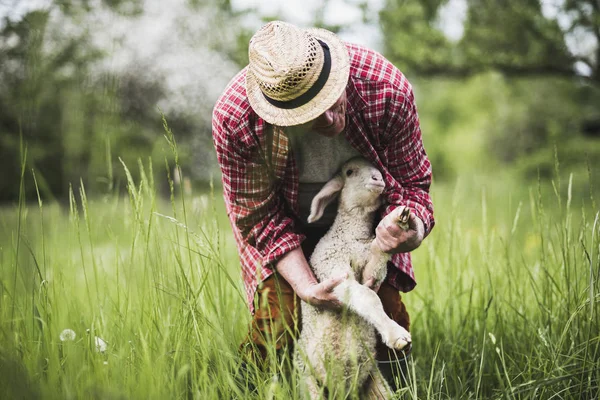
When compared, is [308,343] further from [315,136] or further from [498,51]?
[498,51]

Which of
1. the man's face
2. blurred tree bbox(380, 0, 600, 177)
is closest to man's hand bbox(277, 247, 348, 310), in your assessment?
the man's face

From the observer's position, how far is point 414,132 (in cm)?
248

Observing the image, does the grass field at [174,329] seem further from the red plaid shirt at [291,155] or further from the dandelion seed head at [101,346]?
the red plaid shirt at [291,155]

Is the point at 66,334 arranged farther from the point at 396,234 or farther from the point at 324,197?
the point at 396,234

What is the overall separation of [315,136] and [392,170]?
414 millimetres

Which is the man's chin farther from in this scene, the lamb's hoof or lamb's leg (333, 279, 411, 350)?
the lamb's hoof

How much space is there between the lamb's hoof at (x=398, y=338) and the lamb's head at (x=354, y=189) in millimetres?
566

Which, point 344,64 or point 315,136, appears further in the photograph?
point 315,136

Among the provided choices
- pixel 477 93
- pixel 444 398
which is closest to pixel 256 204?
pixel 444 398

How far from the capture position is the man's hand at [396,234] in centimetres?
214

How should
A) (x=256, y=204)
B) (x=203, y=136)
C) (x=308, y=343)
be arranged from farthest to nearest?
(x=203, y=136), (x=256, y=204), (x=308, y=343)

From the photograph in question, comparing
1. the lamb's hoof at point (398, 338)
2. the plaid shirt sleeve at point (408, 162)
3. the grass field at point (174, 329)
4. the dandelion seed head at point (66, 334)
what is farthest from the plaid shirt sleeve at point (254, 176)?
the dandelion seed head at point (66, 334)

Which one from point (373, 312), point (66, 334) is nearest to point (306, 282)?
point (373, 312)

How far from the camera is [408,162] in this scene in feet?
8.25
